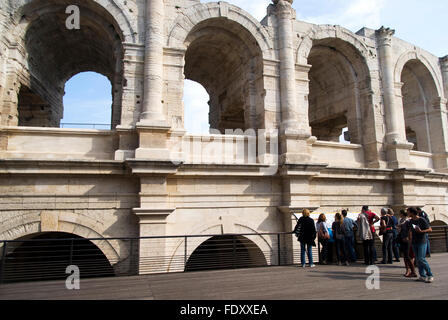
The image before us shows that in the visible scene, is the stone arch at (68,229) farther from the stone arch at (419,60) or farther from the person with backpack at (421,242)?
the stone arch at (419,60)

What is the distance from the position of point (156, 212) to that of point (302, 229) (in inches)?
139

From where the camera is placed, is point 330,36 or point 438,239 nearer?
point 330,36

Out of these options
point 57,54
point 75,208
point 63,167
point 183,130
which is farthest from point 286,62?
point 57,54

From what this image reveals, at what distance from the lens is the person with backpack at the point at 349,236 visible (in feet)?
26.6

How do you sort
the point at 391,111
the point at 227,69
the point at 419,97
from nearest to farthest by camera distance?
1. the point at 391,111
2. the point at 227,69
3. the point at 419,97

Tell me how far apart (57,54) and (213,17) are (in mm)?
5619

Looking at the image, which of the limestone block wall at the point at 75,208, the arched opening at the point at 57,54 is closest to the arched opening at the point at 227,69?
the arched opening at the point at 57,54

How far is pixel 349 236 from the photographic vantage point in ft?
26.8

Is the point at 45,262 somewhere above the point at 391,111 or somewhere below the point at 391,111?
below

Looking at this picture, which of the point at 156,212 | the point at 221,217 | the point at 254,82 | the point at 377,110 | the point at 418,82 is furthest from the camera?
the point at 418,82

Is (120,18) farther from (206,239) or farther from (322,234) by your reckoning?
(322,234)
